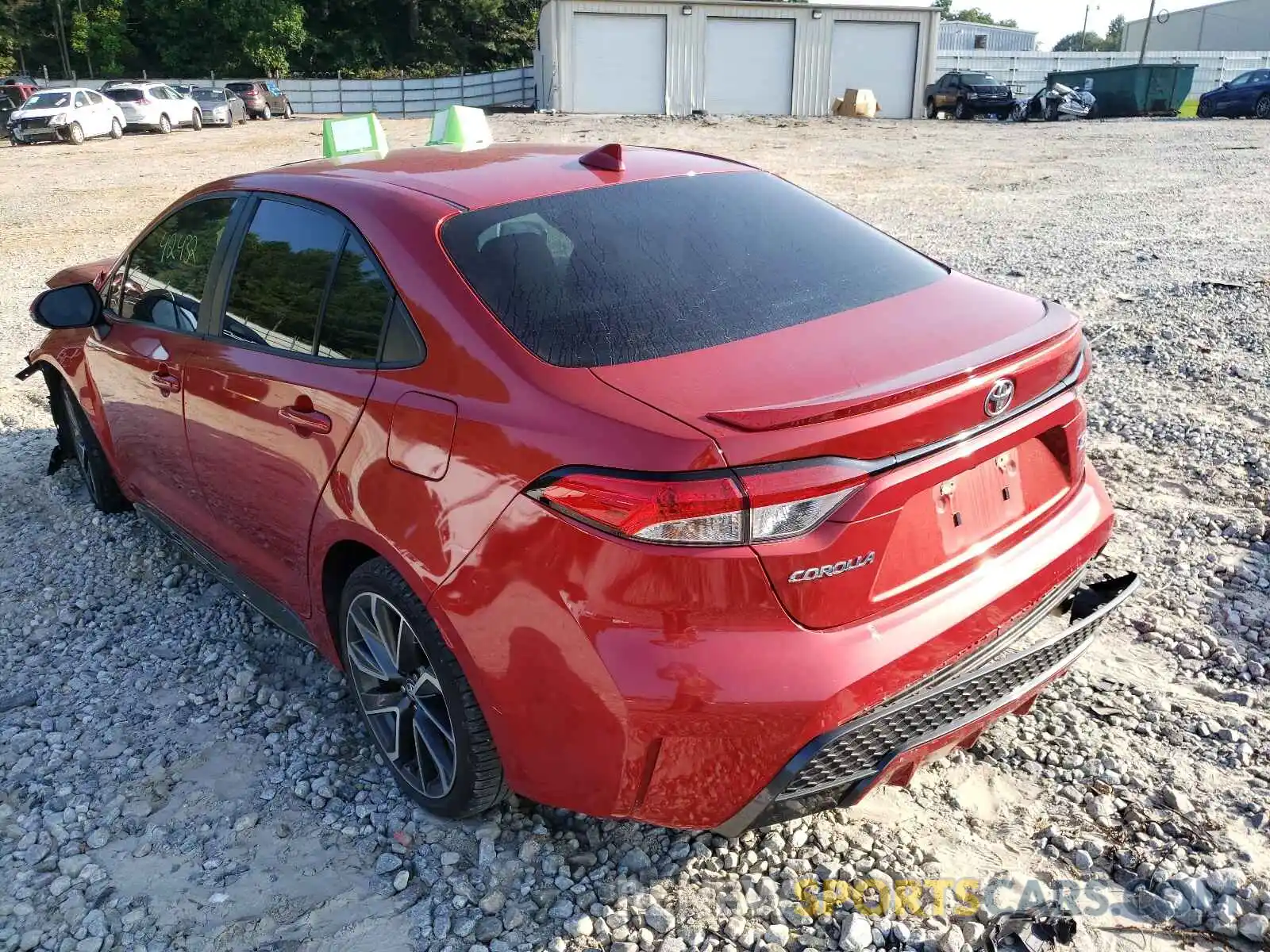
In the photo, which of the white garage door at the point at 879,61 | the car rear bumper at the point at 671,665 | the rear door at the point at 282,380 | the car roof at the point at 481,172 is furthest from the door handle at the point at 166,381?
the white garage door at the point at 879,61

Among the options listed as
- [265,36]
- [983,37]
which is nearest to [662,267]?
[265,36]

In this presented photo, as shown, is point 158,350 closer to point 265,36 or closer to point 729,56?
point 729,56

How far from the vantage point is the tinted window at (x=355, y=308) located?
2.67 m

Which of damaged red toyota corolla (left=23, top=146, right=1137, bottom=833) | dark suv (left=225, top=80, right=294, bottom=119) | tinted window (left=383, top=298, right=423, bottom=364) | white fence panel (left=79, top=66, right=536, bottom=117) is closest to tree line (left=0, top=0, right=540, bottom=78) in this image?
white fence panel (left=79, top=66, right=536, bottom=117)

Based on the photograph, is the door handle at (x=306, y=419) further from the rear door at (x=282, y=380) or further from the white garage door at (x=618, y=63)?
the white garage door at (x=618, y=63)

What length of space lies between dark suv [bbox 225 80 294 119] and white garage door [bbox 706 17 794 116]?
17711 millimetres

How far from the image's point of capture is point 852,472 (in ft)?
6.76

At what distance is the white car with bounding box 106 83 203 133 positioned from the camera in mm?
30984

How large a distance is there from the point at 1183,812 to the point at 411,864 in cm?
205

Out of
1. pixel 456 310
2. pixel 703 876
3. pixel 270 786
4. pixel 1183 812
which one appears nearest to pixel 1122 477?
pixel 1183 812

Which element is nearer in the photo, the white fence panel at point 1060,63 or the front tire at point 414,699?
the front tire at point 414,699

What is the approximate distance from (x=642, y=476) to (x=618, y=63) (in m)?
33.3

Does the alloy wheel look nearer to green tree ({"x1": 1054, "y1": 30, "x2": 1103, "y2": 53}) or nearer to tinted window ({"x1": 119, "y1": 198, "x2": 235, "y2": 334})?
tinted window ({"x1": 119, "y1": 198, "x2": 235, "y2": 334})

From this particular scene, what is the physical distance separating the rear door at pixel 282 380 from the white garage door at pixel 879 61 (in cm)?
3457
